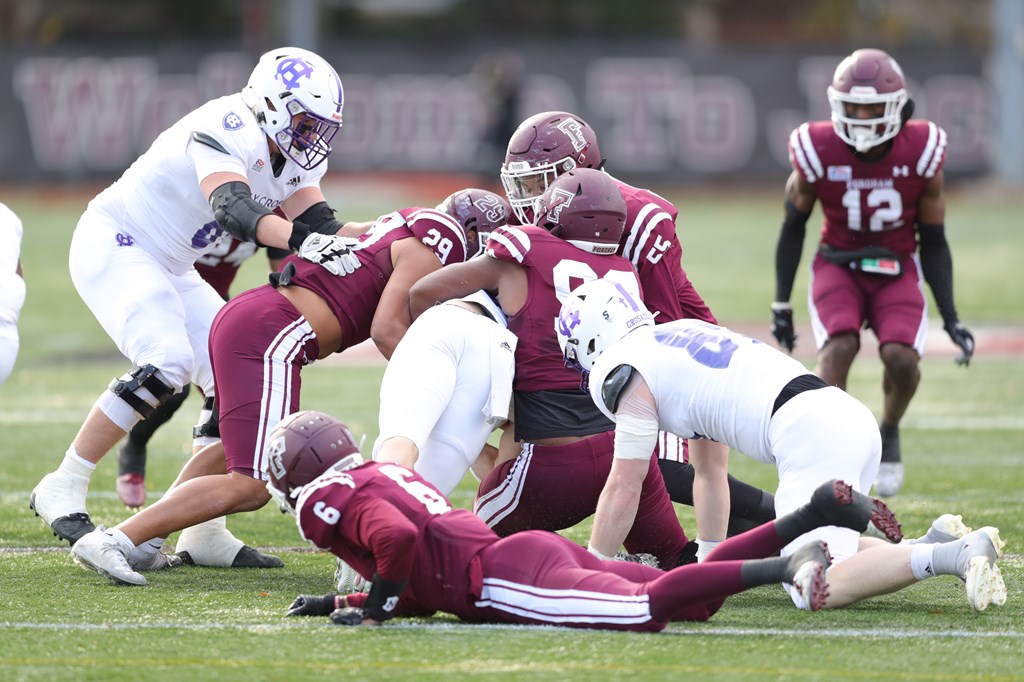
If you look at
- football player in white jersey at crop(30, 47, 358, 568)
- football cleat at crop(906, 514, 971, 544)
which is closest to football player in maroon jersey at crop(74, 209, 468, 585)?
football player in white jersey at crop(30, 47, 358, 568)

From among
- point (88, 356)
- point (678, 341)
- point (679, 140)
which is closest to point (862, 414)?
point (678, 341)

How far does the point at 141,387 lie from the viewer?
5.10 metres

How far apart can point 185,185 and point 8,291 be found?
713 mm

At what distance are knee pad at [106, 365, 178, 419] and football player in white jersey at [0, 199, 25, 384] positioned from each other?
1.30 ft

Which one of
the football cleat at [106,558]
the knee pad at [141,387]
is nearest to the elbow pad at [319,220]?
the knee pad at [141,387]

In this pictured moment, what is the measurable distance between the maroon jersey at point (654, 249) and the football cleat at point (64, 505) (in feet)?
6.60

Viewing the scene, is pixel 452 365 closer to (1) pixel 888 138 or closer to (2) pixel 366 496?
(2) pixel 366 496

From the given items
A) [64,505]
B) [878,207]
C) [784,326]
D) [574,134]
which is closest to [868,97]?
[878,207]

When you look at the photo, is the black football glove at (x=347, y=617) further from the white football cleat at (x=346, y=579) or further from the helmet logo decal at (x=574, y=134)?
the helmet logo decal at (x=574, y=134)

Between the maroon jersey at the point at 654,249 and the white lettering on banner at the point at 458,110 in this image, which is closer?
the maroon jersey at the point at 654,249

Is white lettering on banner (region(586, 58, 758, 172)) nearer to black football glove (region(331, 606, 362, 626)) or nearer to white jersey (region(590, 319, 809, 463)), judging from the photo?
white jersey (region(590, 319, 809, 463))

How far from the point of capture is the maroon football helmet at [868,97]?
650cm

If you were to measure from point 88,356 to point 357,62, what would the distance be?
11.6m

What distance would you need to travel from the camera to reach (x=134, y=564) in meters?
4.90
